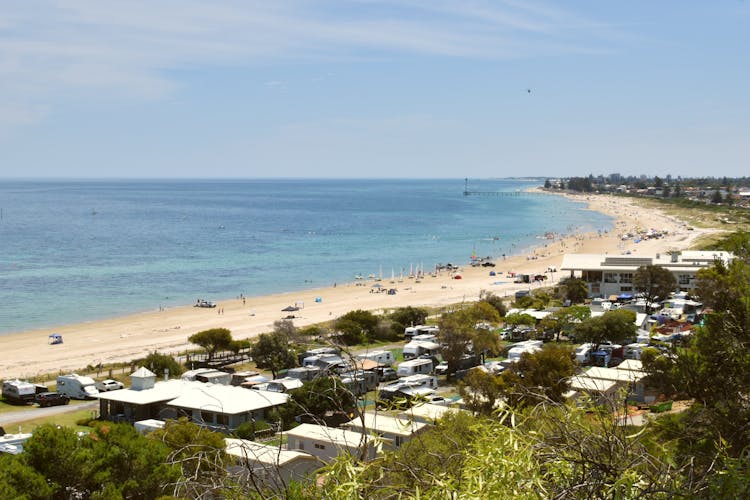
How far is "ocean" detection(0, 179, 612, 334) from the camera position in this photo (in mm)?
52300

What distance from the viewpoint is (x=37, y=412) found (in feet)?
74.3

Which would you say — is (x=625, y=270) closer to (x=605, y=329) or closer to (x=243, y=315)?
(x=605, y=329)

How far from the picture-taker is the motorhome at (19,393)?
78.8ft

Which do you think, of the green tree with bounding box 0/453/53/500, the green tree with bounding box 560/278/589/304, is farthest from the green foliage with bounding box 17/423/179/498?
the green tree with bounding box 560/278/589/304

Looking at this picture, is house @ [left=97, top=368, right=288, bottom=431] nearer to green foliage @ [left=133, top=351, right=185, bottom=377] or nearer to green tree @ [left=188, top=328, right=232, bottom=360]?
green foliage @ [left=133, top=351, right=185, bottom=377]

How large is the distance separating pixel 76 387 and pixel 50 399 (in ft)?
3.45

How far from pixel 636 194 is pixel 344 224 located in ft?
370

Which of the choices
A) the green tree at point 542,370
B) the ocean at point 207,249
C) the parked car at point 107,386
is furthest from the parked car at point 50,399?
the ocean at point 207,249

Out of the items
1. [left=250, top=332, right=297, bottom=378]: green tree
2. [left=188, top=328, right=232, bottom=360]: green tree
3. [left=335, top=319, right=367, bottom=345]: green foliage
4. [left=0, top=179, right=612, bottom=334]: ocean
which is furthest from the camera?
[left=0, top=179, right=612, bottom=334]: ocean

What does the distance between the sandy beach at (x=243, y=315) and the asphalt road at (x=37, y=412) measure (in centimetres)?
782

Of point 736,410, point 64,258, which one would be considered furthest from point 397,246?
point 736,410

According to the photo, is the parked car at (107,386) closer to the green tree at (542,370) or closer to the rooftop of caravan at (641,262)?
the green tree at (542,370)

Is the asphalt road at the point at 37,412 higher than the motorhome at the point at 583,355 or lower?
lower

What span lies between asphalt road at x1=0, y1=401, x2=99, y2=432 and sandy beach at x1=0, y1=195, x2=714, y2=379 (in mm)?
7822
